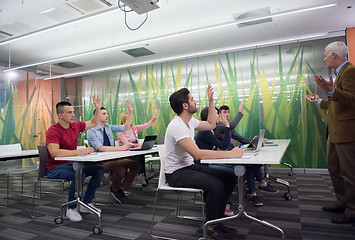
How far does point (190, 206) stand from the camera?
3318 millimetres

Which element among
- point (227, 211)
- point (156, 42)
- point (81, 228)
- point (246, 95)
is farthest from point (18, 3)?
point (246, 95)

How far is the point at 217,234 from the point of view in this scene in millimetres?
2258

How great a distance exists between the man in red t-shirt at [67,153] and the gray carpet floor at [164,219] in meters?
0.24

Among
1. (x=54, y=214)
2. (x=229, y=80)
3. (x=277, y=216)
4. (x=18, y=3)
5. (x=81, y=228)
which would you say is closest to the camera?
(x=81, y=228)

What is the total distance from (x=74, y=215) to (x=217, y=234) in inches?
62.8

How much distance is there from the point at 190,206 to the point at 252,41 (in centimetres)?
422

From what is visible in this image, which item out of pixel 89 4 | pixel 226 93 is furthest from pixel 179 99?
pixel 226 93

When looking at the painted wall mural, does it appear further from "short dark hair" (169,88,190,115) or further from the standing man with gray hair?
"short dark hair" (169,88,190,115)

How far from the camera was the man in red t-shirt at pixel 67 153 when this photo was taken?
9.25ft

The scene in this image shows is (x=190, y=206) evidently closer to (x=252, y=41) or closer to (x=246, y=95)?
(x=246, y=95)

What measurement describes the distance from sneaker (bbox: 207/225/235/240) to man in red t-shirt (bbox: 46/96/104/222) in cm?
127

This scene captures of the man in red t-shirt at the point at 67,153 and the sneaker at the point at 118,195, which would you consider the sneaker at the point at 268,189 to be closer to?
the sneaker at the point at 118,195

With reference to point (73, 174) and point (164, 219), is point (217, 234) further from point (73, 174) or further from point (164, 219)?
point (73, 174)

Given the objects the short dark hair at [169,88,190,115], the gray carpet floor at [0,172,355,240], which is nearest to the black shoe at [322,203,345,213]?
the gray carpet floor at [0,172,355,240]
